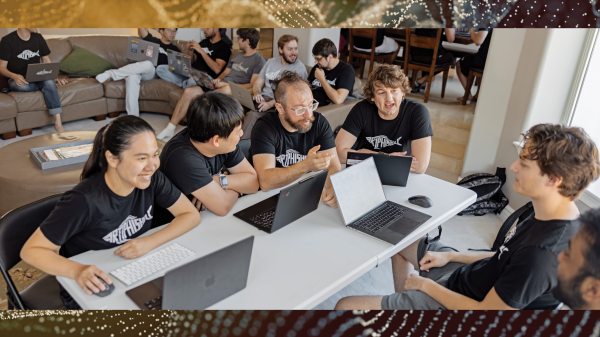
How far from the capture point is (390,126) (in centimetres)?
246

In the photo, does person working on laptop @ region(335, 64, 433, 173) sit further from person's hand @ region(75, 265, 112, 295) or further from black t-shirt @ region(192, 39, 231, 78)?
black t-shirt @ region(192, 39, 231, 78)

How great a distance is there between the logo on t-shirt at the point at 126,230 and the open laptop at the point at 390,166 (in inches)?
39.4

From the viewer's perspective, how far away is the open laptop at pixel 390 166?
203cm

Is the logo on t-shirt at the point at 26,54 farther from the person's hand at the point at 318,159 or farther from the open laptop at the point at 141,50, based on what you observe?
the person's hand at the point at 318,159

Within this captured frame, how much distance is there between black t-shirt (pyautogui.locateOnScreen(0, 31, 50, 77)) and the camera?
4.17 m

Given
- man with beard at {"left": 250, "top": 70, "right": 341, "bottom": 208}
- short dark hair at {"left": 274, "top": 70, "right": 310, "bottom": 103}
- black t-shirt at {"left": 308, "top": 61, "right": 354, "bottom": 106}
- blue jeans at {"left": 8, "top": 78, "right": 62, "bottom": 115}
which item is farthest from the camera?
blue jeans at {"left": 8, "top": 78, "right": 62, "bottom": 115}

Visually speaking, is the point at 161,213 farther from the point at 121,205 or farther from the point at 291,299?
the point at 291,299

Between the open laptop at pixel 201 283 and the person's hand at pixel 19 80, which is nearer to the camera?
the open laptop at pixel 201 283

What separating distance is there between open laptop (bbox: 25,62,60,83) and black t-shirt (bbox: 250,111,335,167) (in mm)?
3071

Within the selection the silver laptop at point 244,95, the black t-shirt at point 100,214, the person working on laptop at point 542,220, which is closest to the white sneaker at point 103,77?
the silver laptop at point 244,95

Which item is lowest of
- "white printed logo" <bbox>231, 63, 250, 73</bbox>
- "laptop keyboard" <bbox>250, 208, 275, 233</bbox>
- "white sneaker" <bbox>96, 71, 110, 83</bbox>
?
"white sneaker" <bbox>96, 71, 110, 83</bbox>

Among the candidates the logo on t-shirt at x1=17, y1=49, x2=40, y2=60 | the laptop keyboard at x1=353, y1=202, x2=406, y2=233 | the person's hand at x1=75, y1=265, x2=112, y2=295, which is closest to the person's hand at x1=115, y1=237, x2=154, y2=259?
the person's hand at x1=75, y1=265, x2=112, y2=295

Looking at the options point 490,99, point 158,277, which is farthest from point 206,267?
point 490,99

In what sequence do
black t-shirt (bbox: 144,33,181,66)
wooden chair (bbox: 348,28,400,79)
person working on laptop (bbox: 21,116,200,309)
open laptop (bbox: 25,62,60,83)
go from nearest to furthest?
person working on laptop (bbox: 21,116,200,309) → open laptop (bbox: 25,62,60,83) → black t-shirt (bbox: 144,33,181,66) → wooden chair (bbox: 348,28,400,79)
